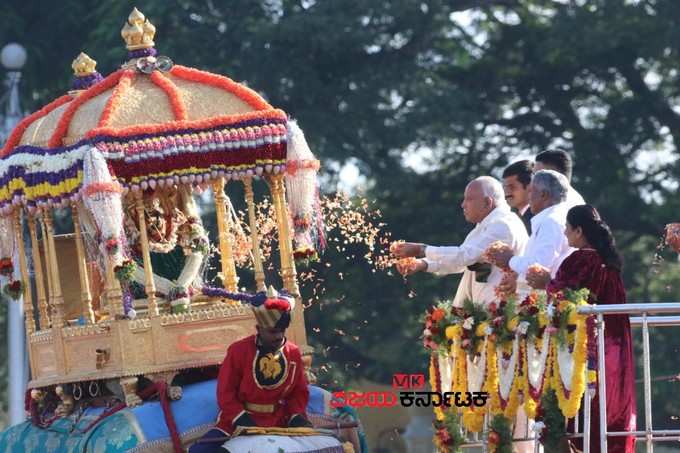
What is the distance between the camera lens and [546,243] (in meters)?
11.1

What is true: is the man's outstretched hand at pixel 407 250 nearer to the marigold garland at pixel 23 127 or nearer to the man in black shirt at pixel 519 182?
the man in black shirt at pixel 519 182

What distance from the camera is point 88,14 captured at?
26.2 m

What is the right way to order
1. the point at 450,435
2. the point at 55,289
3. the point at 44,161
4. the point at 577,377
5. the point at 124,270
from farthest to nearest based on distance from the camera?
the point at 55,289 → the point at 44,161 → the point at 124,270 → the point at 450,435 → the point at 577,377

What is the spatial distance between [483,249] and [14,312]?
38.8 feet

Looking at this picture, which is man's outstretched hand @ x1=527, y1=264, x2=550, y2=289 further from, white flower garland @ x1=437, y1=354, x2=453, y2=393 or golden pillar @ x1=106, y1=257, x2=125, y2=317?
golden pillar @ x1=106, y1=257, x2=125, y2=317

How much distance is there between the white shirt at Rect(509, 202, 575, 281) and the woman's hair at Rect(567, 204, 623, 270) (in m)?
0.36

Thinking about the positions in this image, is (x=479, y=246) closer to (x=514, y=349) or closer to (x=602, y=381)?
(x=514, y=349)

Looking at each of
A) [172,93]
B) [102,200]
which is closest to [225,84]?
[172,93]

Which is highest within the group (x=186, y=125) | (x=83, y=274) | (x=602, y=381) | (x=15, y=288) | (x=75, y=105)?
(x=75, y=105)

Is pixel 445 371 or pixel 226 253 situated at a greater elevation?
pixel 226 253

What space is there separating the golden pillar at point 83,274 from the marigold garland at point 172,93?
950 mm

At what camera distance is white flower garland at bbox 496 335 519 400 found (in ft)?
34.6

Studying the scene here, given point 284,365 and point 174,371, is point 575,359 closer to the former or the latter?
point 284,365

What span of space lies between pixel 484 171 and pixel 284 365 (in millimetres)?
13708
